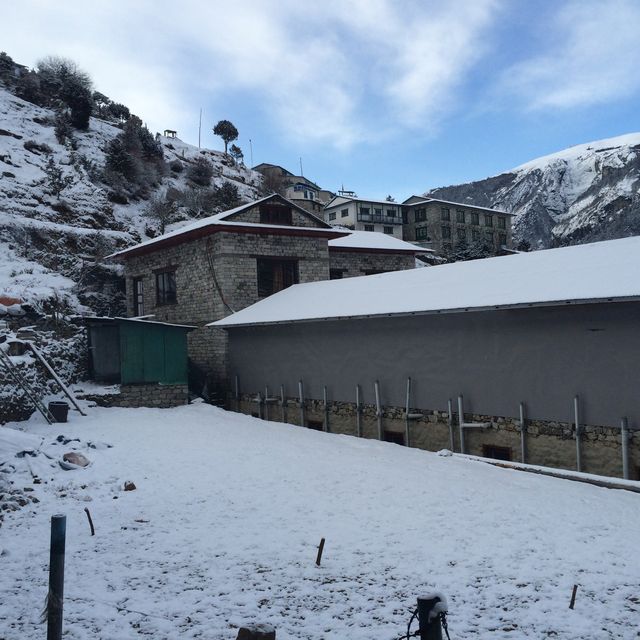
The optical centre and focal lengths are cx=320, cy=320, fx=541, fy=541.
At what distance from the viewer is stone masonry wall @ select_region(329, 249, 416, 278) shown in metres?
24.7

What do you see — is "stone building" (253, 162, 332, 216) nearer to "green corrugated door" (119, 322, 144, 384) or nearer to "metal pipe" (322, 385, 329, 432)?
"green corrugated door" (119, 322, 144, 384)

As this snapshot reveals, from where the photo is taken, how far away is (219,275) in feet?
66.4

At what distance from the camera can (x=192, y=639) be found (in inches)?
183

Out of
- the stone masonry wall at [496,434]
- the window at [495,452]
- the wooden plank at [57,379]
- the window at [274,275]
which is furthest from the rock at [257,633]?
the window at [274,275]

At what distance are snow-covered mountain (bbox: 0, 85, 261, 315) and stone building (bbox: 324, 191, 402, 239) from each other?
2094cm

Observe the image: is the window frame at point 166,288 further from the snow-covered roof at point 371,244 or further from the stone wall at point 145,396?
the snow-covered roof at point 371,244

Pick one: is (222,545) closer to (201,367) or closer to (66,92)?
(201,367)

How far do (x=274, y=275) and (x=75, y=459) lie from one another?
1222 centimetres

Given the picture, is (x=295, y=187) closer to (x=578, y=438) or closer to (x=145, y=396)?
(x=145, y=396)

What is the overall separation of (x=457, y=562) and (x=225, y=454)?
6.78 m

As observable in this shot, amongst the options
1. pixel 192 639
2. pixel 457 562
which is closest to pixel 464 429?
pixel 457 562

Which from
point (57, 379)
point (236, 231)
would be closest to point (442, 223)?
point (236, 231)

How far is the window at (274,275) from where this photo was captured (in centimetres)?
2111

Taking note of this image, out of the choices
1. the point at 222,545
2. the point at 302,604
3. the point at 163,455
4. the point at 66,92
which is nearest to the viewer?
the point at 302,604
